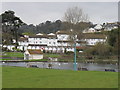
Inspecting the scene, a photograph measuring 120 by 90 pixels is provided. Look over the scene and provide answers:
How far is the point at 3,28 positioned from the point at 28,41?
10.7 meters

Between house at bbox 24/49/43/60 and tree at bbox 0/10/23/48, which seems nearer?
house at bbox 24/49/43/60

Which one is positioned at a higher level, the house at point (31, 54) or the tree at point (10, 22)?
the tree at point (10, 22)

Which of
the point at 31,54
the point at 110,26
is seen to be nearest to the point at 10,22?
the point at 31,54

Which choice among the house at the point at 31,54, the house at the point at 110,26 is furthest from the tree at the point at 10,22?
the house at the point at 110,26

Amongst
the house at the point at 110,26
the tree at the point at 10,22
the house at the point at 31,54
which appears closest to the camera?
the house at the point at 31,54

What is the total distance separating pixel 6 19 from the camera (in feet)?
207

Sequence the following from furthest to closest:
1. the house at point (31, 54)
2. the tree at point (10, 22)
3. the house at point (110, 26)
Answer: the house at point (110, 26), the tree at point (10, 22), the house at point (31, 54)

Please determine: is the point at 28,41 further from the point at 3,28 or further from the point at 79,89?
the point at 79,89

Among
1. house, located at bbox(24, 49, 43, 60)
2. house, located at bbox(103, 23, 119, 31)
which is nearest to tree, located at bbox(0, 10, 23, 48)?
house, located at bbox(24, 49, 43, 60)

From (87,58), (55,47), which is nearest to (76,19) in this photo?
(87,58)

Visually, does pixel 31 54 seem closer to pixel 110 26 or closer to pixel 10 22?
pixel 10 22

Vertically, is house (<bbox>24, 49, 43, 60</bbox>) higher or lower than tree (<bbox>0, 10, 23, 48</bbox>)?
lower

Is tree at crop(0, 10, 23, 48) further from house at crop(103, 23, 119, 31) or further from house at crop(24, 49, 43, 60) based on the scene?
house at crop(103, 23, 119, 31)

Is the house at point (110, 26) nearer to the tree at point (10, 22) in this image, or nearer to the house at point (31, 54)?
the tree at point (10, 22)
